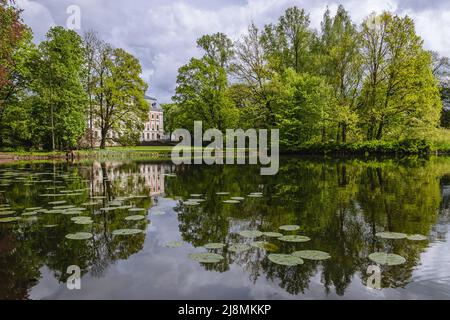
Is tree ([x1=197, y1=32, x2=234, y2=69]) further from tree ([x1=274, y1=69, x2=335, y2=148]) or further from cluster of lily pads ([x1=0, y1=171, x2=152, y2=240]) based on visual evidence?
cluster of lily pads ([x1=0, y1=171, x2=152, y2=240])

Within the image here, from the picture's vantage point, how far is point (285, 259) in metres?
4.00

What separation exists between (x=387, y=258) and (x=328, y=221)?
2.01m

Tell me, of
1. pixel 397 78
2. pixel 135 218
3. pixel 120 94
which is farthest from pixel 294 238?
pixel 120 94

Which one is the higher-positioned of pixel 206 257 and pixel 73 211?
pixel 73 211

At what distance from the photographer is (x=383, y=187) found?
10391mm

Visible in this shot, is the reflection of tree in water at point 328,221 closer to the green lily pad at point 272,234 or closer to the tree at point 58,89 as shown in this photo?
the green lily pad at point 272,234

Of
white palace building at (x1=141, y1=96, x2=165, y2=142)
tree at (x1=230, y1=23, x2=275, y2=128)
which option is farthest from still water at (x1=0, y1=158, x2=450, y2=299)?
white palace building at (x1=141, y1=96, x2=165, y2=142)

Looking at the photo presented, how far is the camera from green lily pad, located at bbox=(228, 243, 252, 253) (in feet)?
14.8

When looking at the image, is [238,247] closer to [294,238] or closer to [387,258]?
[294,238]

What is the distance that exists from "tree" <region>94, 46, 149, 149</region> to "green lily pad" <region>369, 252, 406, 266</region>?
3655cm

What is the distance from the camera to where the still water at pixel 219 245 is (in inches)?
133

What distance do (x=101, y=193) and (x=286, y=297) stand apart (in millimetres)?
8042

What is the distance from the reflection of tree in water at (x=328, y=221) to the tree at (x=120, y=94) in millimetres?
29421

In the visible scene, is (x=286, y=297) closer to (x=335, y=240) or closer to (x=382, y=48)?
(x=335, y=240)
